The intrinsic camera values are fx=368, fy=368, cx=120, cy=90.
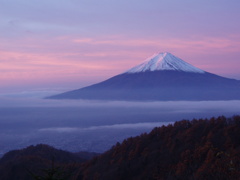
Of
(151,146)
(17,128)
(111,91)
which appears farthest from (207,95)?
(151,146)

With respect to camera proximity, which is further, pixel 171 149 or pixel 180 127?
pixel 180 127

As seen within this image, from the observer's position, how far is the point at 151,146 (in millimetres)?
20703

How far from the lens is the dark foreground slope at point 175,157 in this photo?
1398 centimetres

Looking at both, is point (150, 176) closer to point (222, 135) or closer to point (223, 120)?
point (222, 135)

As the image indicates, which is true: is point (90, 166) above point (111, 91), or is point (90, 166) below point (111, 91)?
below

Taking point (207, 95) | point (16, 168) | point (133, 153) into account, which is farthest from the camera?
point (207, 95)

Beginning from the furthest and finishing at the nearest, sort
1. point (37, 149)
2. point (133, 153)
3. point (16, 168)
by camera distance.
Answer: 1. point (37, 149)
2. point (16, 168)
3. point (133, 153)

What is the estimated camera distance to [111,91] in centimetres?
18725

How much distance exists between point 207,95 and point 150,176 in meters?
189

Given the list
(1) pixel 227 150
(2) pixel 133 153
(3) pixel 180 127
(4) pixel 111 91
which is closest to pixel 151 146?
(2) pixel 133 153

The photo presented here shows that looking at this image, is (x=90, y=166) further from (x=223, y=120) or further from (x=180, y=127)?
(x=223, y=120)

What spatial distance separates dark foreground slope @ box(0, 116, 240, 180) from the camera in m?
14.0

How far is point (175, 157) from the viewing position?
17.5 metres

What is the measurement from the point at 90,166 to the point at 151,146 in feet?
13.5
